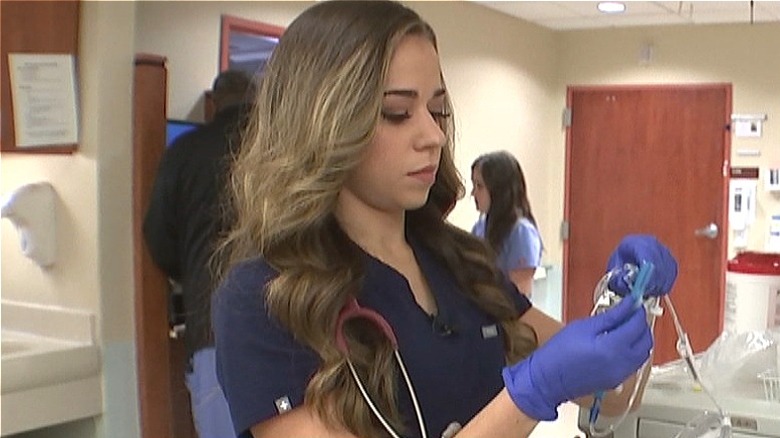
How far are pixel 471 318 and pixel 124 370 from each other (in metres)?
1.53

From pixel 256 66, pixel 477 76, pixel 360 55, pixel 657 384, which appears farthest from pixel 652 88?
pixel 360 55

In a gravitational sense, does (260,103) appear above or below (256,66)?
below

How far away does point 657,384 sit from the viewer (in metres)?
1.06

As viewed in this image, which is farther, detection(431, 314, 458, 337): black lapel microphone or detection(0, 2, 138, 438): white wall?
detection(0, 2, 138, 438): white wall

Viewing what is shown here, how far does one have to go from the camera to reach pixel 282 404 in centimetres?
84

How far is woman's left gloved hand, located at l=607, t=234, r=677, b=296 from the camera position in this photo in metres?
0.92

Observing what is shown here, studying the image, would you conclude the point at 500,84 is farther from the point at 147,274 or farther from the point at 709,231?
Result: the point at 147,274

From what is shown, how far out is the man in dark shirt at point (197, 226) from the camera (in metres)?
2.18

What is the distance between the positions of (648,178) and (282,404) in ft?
9.39

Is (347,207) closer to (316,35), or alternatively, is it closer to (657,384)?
(316,35)

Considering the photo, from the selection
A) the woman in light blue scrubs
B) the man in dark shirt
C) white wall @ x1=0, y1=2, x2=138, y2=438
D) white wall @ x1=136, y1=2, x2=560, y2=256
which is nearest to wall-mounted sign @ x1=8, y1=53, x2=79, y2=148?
white wall @ x1=0, y1=2, x2=138, y2=438

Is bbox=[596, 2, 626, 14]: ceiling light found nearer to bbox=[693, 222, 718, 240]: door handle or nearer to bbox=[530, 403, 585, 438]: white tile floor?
bbox=[693, 222, 718, 240]: door handle

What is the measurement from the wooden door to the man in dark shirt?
4.97ft

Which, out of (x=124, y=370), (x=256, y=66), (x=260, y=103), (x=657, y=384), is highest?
(x=256, y=66)
